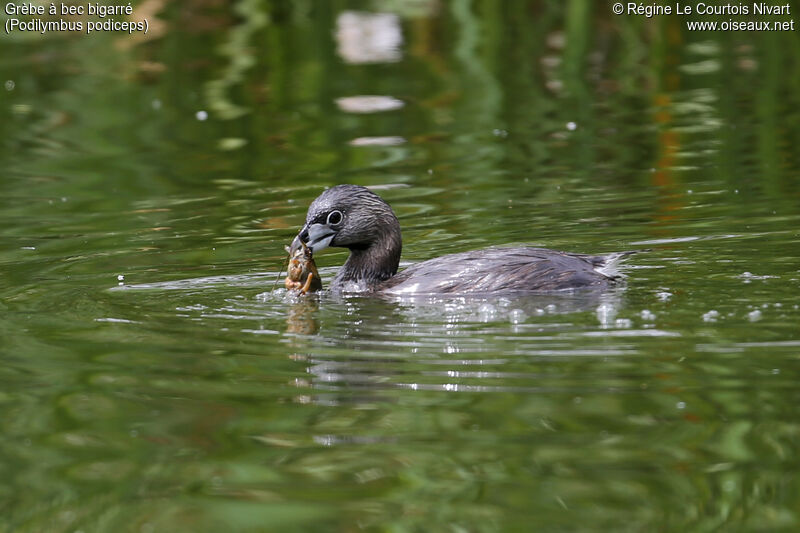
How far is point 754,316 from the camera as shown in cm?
712

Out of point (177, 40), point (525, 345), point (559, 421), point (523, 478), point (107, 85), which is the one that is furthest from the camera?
point (177, 40)

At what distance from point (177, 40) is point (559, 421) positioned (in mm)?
15594

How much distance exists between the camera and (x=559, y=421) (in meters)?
5.61

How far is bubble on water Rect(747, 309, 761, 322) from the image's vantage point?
7070 millimetres

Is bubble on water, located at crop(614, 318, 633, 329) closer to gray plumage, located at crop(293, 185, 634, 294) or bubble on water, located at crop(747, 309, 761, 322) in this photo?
bubble on water, located at crop(747, 309, 761, 322)

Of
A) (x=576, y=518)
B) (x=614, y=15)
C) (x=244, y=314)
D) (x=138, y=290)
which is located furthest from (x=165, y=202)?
(x=614, y=15)

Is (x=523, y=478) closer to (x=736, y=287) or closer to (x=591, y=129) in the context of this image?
(x=736, y=287)

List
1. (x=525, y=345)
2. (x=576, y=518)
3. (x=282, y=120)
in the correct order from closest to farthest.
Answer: (x=576, y=518) < (x=525, y=345) < (x=282, y=120)

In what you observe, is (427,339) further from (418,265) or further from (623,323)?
(418,265)

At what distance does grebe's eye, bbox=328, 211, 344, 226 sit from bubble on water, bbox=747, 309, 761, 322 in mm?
3088
